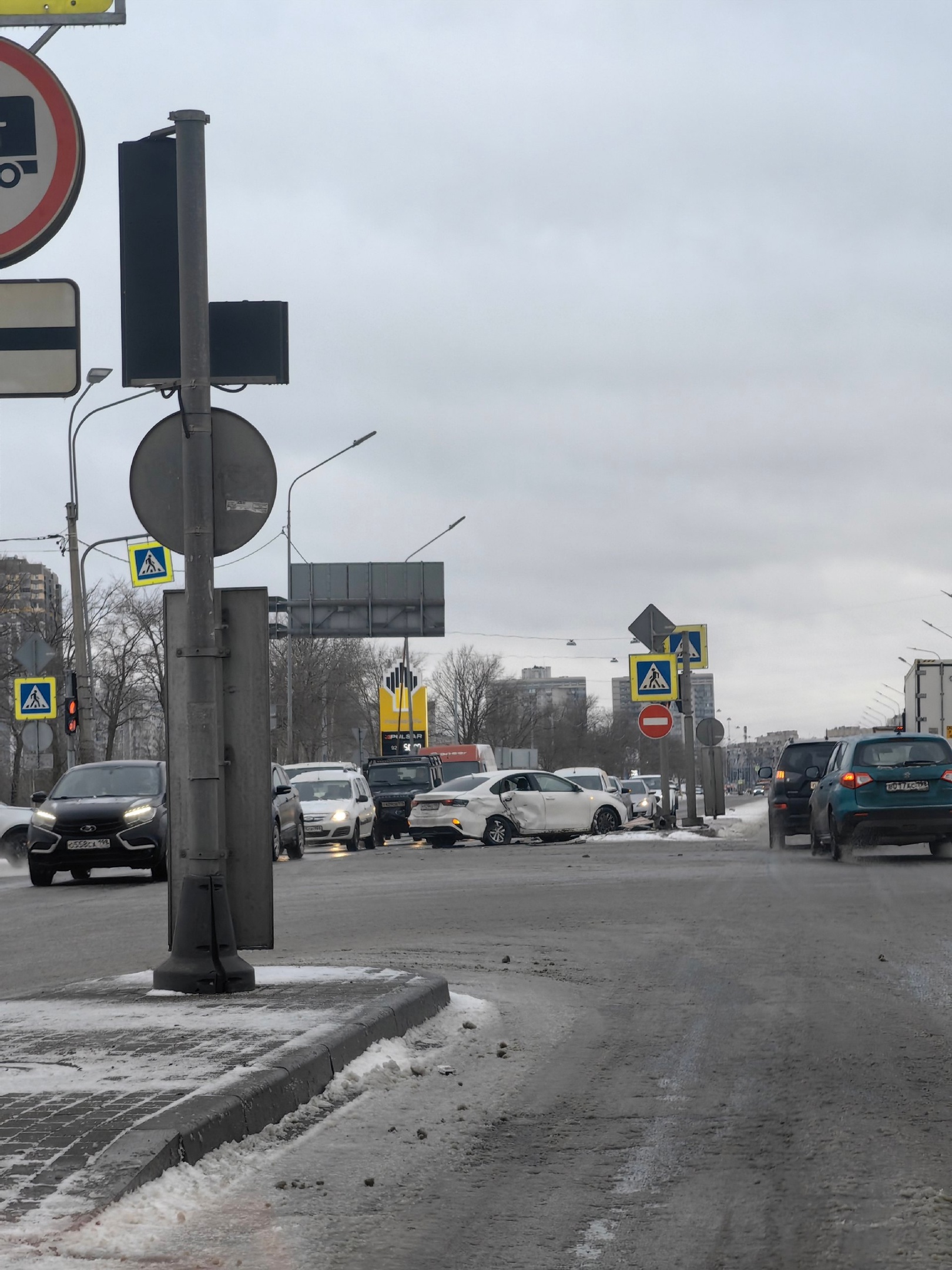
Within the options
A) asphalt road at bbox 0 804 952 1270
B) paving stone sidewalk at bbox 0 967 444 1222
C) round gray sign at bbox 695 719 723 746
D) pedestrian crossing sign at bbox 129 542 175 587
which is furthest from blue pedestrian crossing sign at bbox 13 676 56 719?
paving stone sidewalk at bbox 0 967 444 1222

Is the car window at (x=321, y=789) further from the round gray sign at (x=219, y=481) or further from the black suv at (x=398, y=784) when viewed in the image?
the round gray sign at (x=219, y=481)

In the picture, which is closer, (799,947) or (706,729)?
(799,947)

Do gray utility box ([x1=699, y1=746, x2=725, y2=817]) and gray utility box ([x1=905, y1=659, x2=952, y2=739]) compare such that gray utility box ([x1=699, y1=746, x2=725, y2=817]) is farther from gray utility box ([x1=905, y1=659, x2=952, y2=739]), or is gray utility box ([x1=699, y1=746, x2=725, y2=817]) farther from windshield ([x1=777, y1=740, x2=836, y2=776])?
windshield ([x1=777, y1=740, x2=836, y2=776])

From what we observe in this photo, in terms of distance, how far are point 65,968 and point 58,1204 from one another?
6.73 metres

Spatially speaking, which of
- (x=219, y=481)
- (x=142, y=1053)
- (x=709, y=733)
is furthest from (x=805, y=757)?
(x=142, y=1053)

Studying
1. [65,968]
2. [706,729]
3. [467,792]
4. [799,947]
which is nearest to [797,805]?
[467,792]

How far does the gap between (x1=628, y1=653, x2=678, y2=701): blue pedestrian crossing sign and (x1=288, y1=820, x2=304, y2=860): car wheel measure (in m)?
8.38

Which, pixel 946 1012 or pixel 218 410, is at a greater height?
pixel 218 410

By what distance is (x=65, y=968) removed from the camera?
10656 millimetres

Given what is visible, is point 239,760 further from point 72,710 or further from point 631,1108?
point 72,710

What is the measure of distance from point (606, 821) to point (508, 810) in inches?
116

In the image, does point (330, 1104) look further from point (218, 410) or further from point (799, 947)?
point (799, 947)

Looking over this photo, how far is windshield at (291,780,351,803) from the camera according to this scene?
107 ft

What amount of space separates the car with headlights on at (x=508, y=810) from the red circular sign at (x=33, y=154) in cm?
2483
